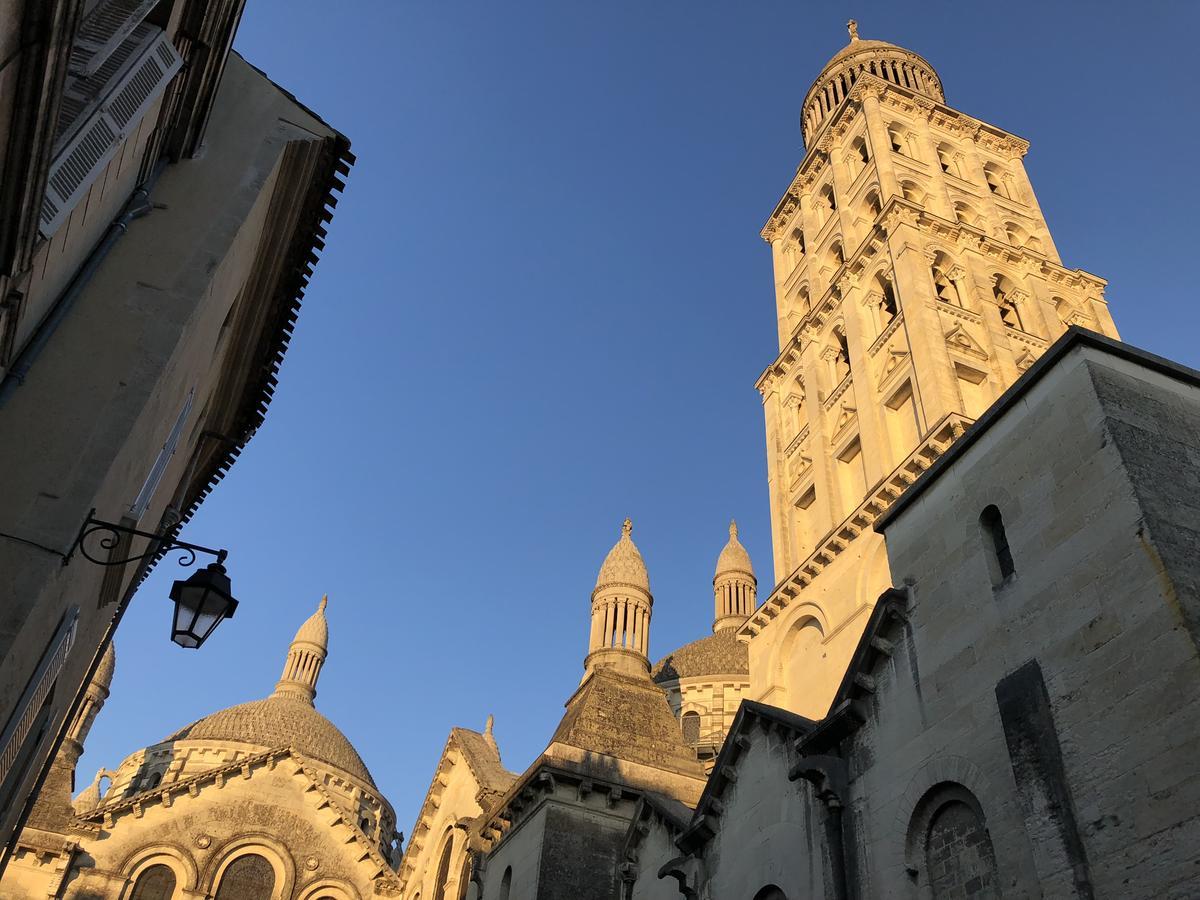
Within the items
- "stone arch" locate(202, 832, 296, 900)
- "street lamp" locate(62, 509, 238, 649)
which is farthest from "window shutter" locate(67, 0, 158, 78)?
"stone arch" locate(202, 832, 296, 900)

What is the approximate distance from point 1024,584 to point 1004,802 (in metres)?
2.14

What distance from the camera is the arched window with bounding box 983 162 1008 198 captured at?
3428 centimetres

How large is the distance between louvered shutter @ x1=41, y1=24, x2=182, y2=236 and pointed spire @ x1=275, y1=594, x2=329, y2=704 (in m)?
60.5

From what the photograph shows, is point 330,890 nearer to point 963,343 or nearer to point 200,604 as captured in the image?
point 963,343

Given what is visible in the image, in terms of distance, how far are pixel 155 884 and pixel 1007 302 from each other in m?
33.0

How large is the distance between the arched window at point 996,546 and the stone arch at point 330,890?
29996mm

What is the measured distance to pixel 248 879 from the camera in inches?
1291

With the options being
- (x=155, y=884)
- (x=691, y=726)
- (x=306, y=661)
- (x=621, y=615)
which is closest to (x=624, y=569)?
(x=621, y=615)

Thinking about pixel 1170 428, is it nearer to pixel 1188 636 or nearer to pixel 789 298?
pixel 1188 636

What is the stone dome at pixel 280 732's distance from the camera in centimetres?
5512

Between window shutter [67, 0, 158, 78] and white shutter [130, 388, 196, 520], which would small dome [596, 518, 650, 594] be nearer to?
white shutter [130, 388, 196, 520]

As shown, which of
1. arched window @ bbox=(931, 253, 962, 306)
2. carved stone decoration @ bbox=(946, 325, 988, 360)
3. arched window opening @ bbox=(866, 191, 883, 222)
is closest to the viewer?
carved stone decoration @ bbox=(946, 325, 988, 360)

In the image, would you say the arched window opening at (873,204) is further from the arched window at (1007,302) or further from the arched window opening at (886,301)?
the arched window at (1007,302)

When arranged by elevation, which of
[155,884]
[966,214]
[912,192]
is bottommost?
[155,884]
